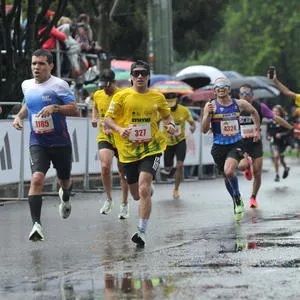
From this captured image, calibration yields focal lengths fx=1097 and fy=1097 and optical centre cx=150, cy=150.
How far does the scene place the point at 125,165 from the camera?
11469 mm

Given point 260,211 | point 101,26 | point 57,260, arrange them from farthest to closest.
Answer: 1. point 101,26
2. point 260,211
3. point 57,260

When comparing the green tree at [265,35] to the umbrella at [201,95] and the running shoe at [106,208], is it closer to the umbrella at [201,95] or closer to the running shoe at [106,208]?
the umbrella at [201,95]

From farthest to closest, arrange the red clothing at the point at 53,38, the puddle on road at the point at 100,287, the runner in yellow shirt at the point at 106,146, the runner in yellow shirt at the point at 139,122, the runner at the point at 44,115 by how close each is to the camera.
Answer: the red clothing at the point at 53,38 → the runner in yellow shirt at the point at 106,146 → the runner at the point at 44,115 → the runner in yellow shirt at the point at 139,122 → the puddle on road at the point at 100,287

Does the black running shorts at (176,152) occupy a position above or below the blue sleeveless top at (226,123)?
below

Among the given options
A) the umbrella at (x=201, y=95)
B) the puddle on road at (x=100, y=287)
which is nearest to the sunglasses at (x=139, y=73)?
the puddle on road at (x=100, y=287)

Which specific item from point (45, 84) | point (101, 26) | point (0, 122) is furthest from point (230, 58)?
point (45, 84)

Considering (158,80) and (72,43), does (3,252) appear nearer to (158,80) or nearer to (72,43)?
(72,43)

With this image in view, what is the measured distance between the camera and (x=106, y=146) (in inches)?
581

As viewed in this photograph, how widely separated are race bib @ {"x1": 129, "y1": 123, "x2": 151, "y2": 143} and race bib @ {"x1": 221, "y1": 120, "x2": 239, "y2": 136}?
3.12 m

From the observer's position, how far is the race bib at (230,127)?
14.2 meters

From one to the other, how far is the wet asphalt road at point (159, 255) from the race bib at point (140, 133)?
3.44ft

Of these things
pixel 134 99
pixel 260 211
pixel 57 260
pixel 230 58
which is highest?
pixel 134 99

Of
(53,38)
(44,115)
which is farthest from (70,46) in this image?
(44,115)

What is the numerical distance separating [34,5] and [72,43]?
1934 millimetres
